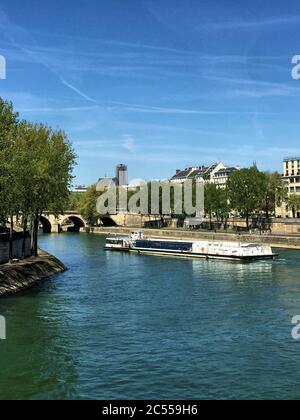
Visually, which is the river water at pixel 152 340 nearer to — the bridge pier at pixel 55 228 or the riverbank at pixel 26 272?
the riverbank at pixel 26 272

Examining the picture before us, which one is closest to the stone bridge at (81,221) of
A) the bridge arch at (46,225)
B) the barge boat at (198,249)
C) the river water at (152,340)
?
the bridge arch at (46,225)

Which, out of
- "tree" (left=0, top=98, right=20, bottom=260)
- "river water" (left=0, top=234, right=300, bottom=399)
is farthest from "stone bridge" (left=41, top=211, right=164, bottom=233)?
"tree" (left=0, top=98, right=20, bottom=260)

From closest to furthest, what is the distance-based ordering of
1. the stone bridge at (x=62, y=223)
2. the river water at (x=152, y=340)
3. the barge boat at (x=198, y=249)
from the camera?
the river water at (x=152, y=340) → the barge boat at (x=198, y=249) → the stone bridge at (x=62, y=223)

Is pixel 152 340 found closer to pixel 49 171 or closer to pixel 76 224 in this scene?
pixel 49 171

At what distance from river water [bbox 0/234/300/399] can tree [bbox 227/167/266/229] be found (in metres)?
76.6

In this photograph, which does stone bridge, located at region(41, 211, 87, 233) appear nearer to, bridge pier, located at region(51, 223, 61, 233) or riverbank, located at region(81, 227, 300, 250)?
bridge pier, located at region(51, 223, 61, 233)

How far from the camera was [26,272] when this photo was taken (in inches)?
2136

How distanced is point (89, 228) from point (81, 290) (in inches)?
4786

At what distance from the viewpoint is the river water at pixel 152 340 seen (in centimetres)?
2477

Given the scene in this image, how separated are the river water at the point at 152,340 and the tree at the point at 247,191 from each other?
76586 mm

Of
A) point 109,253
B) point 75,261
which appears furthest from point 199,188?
point 75,261

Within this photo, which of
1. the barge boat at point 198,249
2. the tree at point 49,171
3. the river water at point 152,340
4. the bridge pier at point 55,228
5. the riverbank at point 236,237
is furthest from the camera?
the bridge pier at point 55,228

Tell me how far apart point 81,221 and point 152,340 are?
14789 cm
